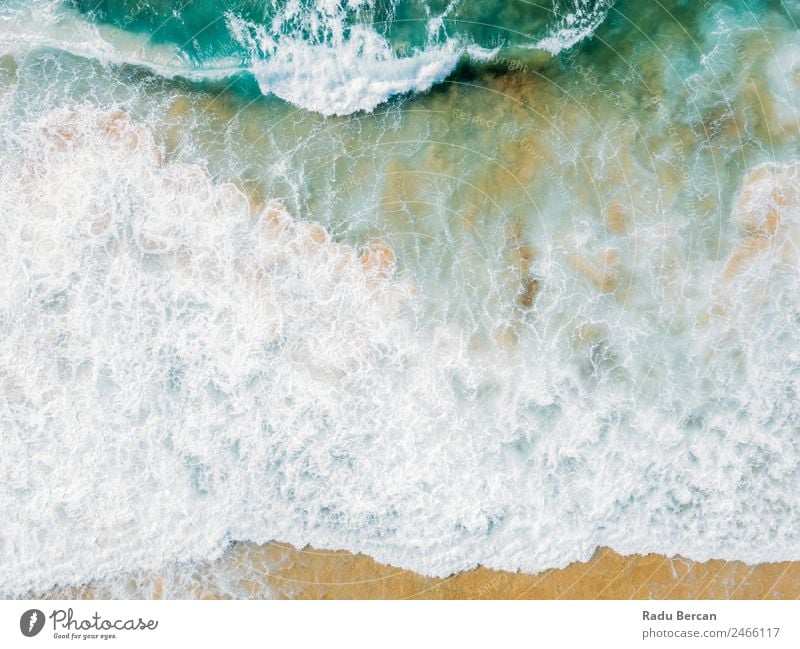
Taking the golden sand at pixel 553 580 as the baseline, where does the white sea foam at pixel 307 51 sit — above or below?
above

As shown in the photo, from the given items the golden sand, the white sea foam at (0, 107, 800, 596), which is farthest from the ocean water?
the golden sand

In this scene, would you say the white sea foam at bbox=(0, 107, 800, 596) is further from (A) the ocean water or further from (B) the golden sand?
(B) the golden sand

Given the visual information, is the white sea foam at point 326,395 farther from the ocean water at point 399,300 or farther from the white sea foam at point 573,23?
the white sea foam at point 573,23

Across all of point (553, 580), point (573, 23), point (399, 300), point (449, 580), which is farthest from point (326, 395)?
point (573, 23)
